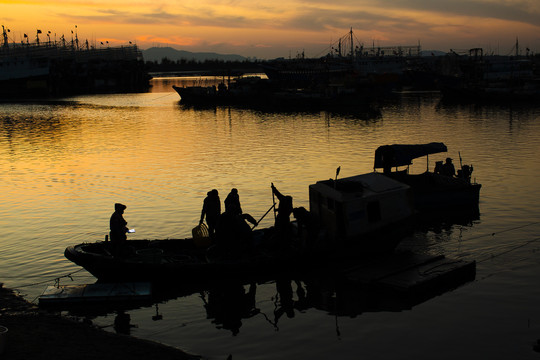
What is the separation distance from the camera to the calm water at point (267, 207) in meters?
13.2

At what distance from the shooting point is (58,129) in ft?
204

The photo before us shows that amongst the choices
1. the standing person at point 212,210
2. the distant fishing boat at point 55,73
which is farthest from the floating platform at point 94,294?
the distant fishing boat at point 55,73

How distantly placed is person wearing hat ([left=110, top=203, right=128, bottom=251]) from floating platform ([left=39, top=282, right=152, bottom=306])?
53.2 inches

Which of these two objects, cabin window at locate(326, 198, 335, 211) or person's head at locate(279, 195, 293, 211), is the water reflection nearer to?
person's head at locate(279, 195, 293, 211)

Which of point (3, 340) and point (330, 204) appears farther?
point (330, 204)

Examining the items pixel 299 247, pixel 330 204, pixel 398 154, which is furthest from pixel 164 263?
pixel 398 154

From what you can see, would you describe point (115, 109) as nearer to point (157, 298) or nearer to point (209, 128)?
point (209, 128)

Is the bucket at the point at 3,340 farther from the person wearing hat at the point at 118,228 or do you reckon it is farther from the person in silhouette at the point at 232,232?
the person in silhouette at the point at 232,232

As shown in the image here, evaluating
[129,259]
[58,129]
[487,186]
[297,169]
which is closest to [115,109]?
[58,129]

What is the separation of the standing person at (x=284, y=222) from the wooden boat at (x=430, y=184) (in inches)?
351

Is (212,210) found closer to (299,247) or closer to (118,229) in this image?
(299,247)

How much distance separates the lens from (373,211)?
57.4ft

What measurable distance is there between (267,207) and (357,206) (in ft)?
30.0

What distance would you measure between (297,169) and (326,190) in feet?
58.6
